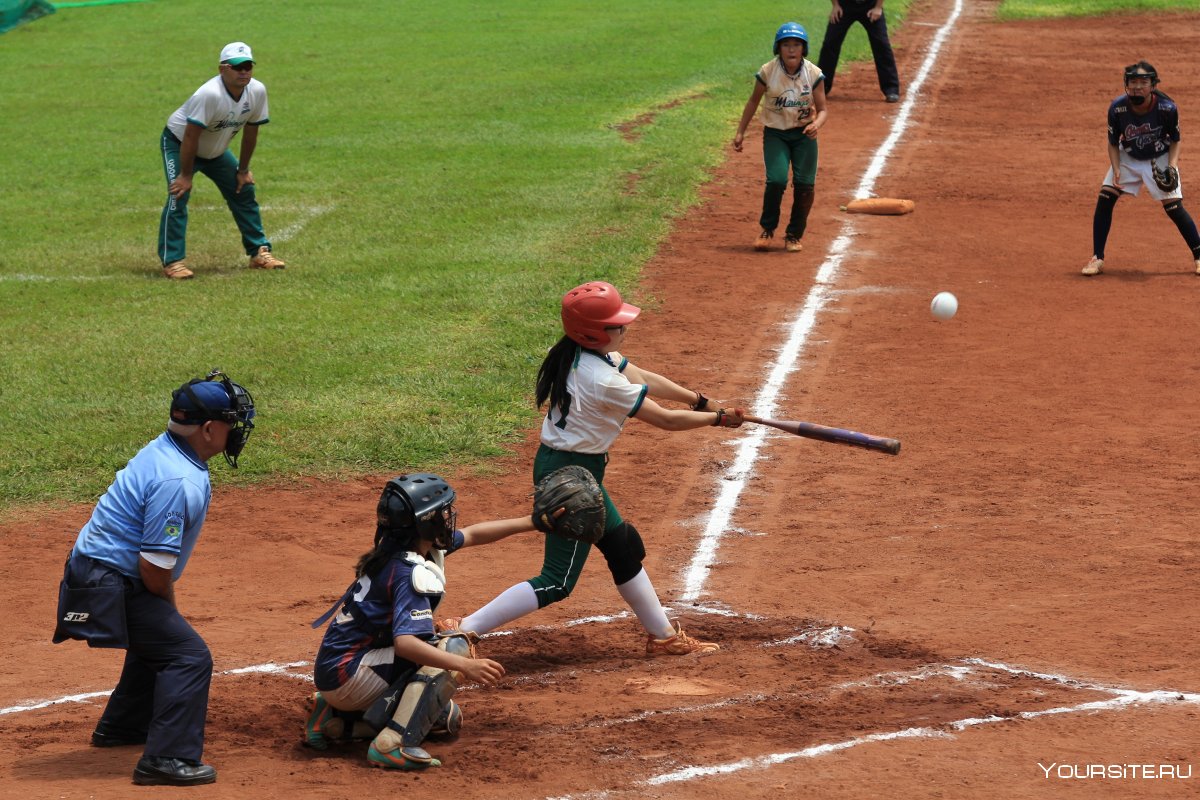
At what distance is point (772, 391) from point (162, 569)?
21.1 ft

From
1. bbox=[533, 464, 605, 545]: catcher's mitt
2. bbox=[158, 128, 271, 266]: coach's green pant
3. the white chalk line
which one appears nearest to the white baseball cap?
bbox=[158, 128, 271, 266]: coach's green pant

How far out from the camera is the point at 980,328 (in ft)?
43.4

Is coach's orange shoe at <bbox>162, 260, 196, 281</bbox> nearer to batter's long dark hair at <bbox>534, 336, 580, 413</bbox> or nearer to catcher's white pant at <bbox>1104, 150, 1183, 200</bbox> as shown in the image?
batter's long dark hair at <bbox>534, 336, 580, 413</bbox>

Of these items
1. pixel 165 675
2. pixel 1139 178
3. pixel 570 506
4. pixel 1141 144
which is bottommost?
pixel 1139 178

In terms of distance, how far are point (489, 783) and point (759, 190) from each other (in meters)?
13.4

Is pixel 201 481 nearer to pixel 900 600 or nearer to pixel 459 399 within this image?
pixel 900 600

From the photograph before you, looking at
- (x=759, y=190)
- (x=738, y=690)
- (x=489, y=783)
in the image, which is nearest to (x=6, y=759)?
(x=489, y=783)

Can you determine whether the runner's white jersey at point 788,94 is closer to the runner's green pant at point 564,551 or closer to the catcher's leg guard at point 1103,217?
the catcher's leg guard at point 1103,217

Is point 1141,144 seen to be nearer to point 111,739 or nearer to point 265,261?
point 265,261

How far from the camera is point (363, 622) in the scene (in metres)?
6.32

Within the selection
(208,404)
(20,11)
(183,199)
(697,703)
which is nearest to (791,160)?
(183,199)

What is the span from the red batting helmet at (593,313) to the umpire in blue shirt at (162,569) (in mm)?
1632

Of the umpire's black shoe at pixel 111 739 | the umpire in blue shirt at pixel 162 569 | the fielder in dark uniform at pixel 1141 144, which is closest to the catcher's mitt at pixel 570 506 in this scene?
the umpire in blue shirt at pixel 162 569

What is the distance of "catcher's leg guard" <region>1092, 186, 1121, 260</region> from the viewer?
559 inches
